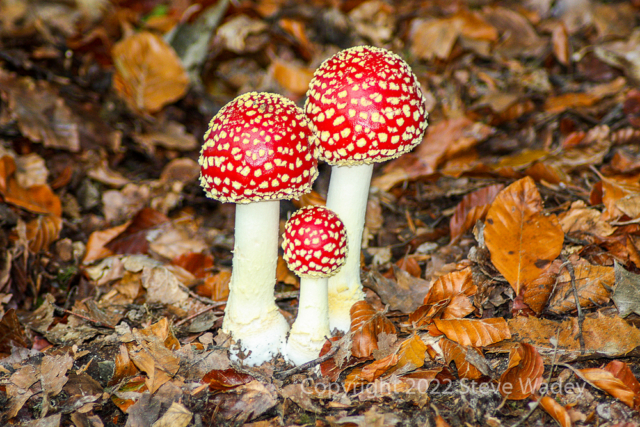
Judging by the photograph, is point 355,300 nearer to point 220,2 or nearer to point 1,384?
point 1,384

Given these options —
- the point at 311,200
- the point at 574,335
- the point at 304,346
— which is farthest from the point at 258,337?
the point at 574,335

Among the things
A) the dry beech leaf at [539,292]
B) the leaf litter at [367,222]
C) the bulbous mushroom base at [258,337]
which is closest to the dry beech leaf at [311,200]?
the leaf litter at [367,222]

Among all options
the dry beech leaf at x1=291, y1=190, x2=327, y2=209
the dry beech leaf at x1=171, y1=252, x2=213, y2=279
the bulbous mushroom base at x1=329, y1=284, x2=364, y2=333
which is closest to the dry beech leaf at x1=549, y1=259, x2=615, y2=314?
the bulbous mushroom base at x1=329, y1=284, x2=364, y2=333

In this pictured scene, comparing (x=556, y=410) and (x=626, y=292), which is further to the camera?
(x=626, y=292)

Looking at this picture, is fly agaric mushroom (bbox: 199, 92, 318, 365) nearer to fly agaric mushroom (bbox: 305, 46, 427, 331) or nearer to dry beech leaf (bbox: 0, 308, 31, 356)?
fly agaric mushroom (bbox: 305, 46, 427, 331)

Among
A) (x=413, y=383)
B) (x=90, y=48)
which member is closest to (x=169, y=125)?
(x=90, y=48)

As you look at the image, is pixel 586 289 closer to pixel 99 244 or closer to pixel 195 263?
pixel 195 263

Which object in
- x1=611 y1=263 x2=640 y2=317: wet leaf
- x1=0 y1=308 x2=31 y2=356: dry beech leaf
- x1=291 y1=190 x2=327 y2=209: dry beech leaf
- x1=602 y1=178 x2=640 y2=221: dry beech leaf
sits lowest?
x1=0 y1=308 x2=31 y2=356: dry beech leaf
